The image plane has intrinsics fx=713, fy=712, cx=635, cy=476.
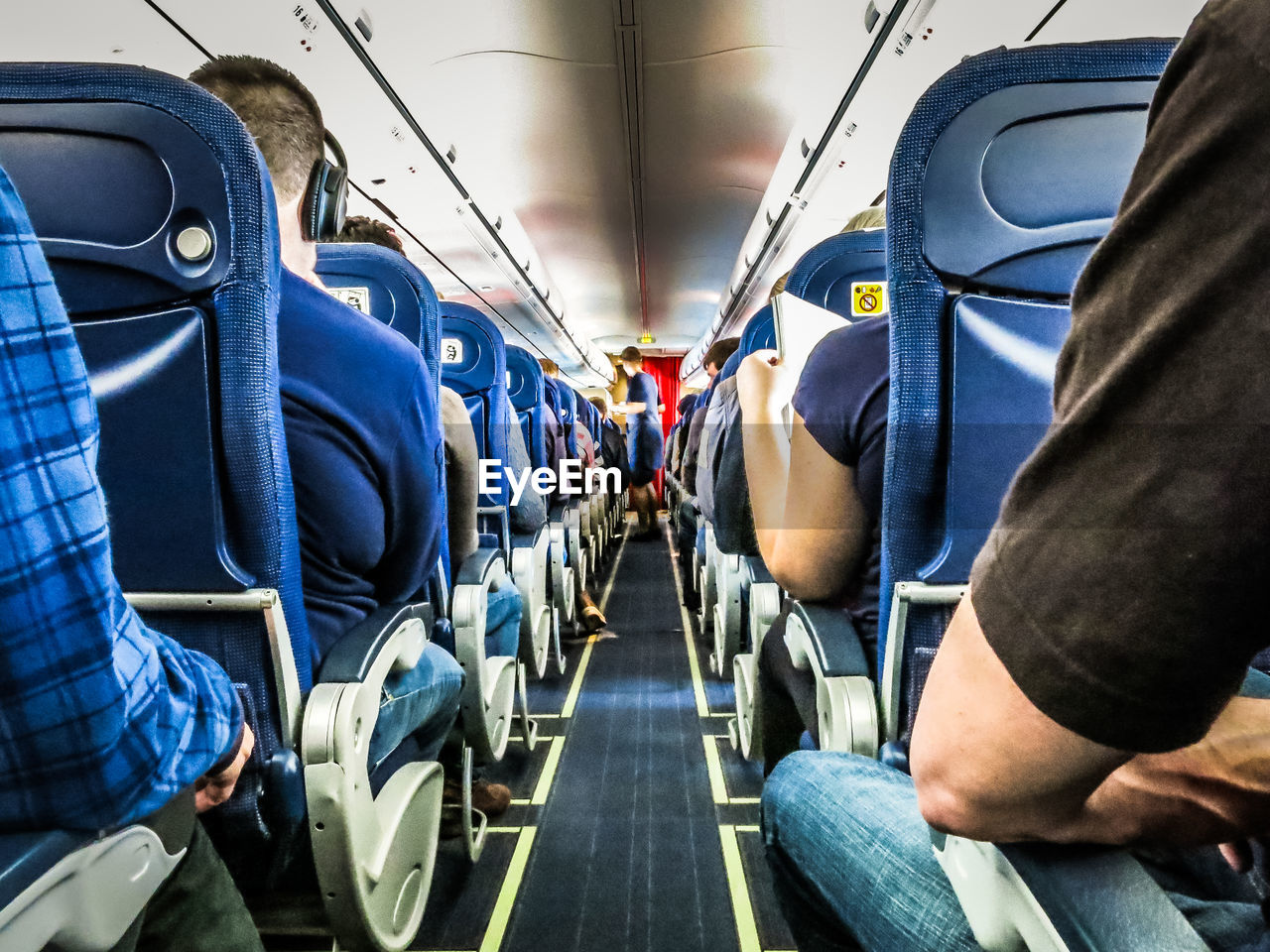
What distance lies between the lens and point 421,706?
5.14 feet

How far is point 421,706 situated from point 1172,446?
149cm

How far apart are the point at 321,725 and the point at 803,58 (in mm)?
4461

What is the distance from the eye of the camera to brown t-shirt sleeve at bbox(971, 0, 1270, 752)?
0.39 metres

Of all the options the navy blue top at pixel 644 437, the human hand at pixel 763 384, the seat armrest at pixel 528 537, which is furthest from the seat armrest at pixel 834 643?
the navy blue top at pixel 644 437

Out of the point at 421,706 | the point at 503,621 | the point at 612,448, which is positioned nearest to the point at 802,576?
the point at 421,706

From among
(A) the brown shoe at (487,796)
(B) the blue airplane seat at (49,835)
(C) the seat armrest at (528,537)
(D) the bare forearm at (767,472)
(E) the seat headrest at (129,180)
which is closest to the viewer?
(B) the blue airplane seat at (49,835)

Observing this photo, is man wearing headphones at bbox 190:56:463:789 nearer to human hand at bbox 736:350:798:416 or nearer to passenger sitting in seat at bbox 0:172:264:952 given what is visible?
passenger sitting in seat at bbox 0:172:264:952

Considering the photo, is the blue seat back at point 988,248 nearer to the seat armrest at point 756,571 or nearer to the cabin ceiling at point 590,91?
the seat armrest at point 756,571

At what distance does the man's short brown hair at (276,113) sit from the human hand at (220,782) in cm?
109

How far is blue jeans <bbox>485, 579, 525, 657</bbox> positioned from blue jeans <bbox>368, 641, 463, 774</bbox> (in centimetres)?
82

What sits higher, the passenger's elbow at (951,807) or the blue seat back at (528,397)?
the blue seat back at (528,397)

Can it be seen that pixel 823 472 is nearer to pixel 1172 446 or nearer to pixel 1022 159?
pixel 1022 159

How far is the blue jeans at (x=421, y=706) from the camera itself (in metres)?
1.41

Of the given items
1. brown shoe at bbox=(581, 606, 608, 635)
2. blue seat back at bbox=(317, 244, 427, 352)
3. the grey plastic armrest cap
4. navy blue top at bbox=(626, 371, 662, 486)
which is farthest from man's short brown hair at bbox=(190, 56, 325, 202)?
navy blue top at bbox=(626, 371, 662, 486)
